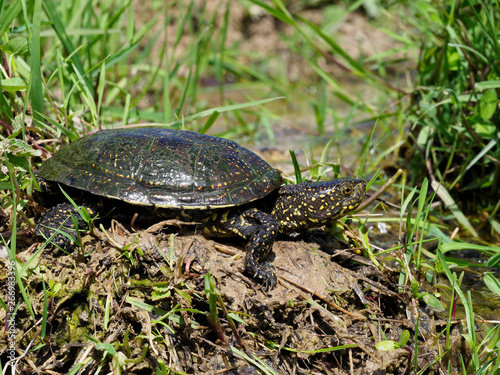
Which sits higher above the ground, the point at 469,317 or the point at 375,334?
the point at 469,317

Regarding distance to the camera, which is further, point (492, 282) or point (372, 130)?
point (372, 130)

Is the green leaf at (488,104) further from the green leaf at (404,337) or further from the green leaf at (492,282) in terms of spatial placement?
the green leaf at (404,337)

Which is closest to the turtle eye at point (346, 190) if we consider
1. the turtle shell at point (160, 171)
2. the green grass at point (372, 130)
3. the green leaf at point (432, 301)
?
the green grass at point (372, 130)

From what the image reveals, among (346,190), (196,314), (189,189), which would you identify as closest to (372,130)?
(346,190)

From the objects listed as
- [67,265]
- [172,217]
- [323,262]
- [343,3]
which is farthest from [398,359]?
[343,3]

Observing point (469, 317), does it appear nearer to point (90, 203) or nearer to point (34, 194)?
point (90, 203)

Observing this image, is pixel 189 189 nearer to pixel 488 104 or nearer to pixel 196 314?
pixel 196 314

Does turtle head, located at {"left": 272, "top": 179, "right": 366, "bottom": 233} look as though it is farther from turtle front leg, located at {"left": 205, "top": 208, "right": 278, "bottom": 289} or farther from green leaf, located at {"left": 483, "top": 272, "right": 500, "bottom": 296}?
green leaf, located at {"left": 483, "top": 272, "right": 500, "bottom": 296}
